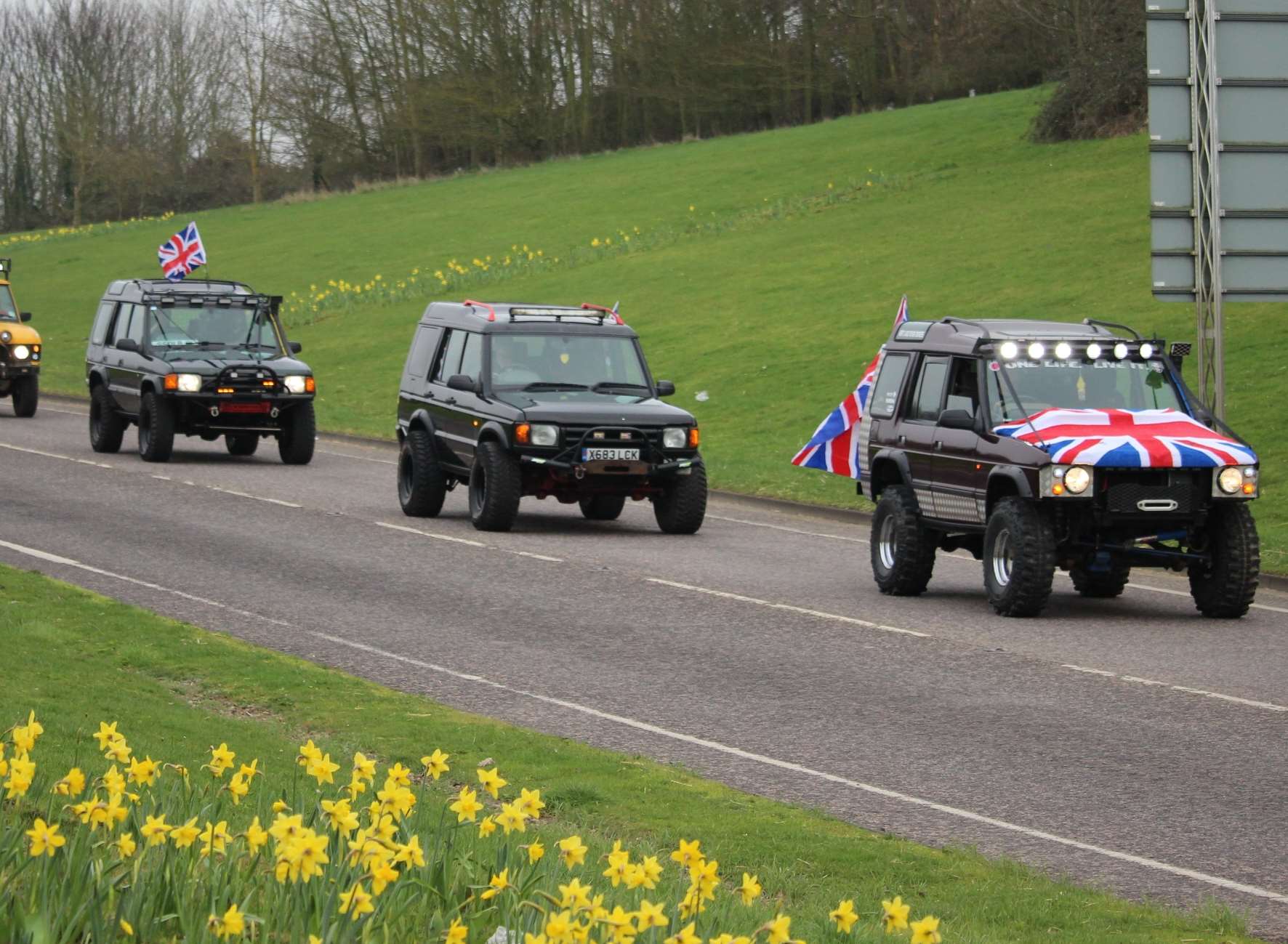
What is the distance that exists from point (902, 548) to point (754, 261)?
3119cm

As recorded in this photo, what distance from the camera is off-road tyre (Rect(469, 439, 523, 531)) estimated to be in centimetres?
1853

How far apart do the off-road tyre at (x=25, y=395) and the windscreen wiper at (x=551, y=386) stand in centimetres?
1527

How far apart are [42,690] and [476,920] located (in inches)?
205

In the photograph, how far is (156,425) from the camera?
24672 mm

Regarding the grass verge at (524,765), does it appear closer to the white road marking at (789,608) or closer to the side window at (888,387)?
the white road marking at (789,608)

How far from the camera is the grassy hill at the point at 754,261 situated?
30.6 m

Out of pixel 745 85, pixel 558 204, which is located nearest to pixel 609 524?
pixel 558 204

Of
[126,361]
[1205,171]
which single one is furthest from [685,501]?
[126,361]

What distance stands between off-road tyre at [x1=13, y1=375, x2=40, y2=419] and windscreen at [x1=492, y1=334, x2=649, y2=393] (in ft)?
49.0

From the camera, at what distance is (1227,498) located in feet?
45.4

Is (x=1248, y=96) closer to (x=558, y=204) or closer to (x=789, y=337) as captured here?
(x=789, y=337)

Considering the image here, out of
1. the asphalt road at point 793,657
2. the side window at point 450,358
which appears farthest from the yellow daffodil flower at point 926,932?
the side window at point 450,358

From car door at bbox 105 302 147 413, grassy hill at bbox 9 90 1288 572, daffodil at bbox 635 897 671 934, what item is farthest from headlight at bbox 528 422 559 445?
daffodil at bbox 635 897 671 934

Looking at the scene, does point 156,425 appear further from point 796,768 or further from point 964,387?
point 796,768
